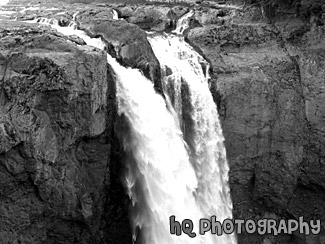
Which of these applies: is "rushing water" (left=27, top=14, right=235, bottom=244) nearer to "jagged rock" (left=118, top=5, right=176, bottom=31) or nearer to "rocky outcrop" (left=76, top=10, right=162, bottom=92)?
"rocky outcrop" (left=76, top=10, right=162, bottom=92)

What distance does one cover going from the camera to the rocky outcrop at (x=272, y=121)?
14.9 m

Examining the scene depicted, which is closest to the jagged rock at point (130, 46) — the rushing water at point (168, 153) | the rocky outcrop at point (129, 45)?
the rocky outcrop at point (129, 45)

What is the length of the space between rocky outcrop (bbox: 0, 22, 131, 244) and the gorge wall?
1.1 inches

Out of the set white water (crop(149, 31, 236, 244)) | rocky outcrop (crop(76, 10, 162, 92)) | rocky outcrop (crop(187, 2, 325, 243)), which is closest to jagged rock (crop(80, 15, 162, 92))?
rocky outcrop (crop(76, 10, 162, 92))

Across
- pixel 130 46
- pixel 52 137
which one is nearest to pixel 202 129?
pixel 130 46

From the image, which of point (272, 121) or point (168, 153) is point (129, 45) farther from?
point (272, 121)

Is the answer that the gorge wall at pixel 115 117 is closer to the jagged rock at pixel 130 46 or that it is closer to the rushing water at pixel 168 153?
the jagged rock at pixel 130 46

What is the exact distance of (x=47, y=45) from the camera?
10.2 meters

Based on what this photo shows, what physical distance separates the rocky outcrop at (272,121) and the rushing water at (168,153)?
1205 mm

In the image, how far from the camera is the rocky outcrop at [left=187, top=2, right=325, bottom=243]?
14883 mm

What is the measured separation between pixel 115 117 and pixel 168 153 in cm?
208

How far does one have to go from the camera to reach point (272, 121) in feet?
49.5

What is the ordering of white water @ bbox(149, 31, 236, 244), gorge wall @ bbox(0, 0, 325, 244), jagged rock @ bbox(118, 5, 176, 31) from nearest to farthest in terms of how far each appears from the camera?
gorge wall @ bbox(0, 0, 325, 244)
white water @ bbox(149, 31, 236, 244)
jagged rock @ bbox(118, 5, 176, 31)

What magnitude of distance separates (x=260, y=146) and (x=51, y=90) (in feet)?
30.2
